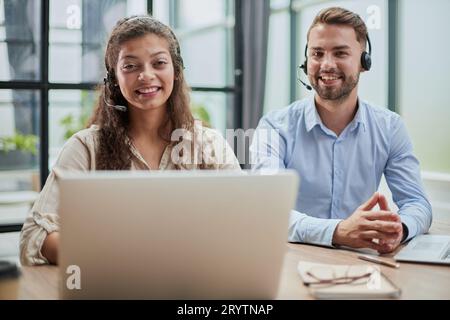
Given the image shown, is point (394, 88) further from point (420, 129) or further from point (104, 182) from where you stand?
point (104, 182)

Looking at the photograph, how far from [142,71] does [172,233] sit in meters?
0.96

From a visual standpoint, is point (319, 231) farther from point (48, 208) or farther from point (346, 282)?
point (48, 208)

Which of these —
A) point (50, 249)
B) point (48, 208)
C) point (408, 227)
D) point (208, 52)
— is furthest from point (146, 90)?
point (208, 52)

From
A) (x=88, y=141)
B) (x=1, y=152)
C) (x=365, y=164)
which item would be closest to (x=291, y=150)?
(x=365, y=164)

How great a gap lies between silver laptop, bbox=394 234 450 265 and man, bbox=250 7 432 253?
0.38m

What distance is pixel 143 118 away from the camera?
195 cm

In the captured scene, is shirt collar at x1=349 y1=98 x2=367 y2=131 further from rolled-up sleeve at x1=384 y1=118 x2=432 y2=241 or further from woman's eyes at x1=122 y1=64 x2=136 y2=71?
woman's eyes at x1=122 y1=64 x2=136 y2=71

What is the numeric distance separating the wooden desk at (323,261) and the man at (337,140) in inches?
22.9

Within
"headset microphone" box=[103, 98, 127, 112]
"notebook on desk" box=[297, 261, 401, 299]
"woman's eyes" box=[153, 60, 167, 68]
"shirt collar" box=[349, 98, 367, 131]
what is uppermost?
"woman's eyes" box=[153, 60, 167, 68]

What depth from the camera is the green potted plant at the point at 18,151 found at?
3.64 metres

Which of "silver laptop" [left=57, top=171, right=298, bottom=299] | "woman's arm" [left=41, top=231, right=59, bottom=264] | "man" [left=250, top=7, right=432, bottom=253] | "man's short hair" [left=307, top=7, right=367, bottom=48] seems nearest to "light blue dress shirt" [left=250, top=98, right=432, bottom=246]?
"man" [left=250, top=7, right=432, bottom=253]

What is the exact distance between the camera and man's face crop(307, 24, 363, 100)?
7.38ft
